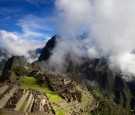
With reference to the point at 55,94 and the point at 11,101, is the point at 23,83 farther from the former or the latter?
the point at 11,101

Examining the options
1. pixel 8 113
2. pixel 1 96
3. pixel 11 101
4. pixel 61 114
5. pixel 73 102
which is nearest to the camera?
pixel 8 113

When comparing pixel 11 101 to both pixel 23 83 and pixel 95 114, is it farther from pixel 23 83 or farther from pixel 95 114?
pixel 23 83

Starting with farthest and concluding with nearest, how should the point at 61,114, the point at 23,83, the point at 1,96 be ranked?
the point at 23,83, the point at 61,114, the point at 1,96

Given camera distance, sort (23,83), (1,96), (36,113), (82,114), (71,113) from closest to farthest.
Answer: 1. (36,113)
2. (1,96)
3. (71,113)
4. (82,114)
5. (23,83)

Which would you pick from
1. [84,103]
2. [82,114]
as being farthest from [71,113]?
[84,103]

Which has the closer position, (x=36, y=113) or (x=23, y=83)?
(x=36, y=113)

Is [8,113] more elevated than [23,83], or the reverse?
[23,83]

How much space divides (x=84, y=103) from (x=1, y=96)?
90165mm

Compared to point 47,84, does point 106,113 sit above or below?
below

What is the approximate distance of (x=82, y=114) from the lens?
468 feet

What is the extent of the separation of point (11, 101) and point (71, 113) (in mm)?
43329

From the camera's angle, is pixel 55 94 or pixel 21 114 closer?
pixel 21 114

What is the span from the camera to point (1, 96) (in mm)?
100938

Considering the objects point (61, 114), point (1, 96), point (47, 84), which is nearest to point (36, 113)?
point (1, 96)
